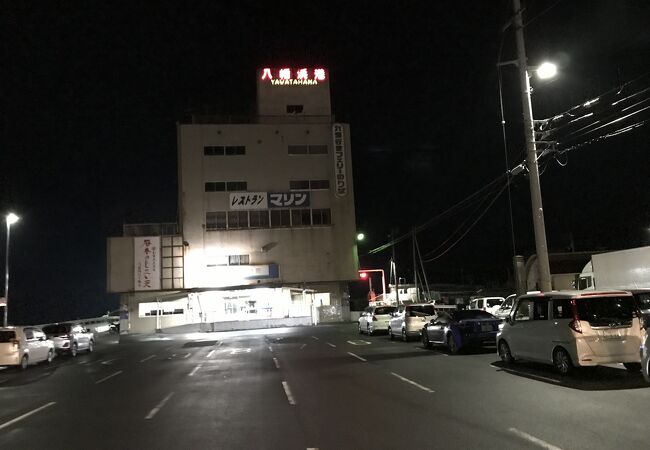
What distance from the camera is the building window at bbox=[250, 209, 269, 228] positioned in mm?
54781

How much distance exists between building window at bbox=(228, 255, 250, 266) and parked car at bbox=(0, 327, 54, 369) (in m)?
31.3

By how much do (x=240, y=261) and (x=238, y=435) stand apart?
46492mm

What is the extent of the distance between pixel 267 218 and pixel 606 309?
146ft

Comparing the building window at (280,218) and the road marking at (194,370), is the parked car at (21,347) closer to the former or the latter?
the road marking at (194,370)

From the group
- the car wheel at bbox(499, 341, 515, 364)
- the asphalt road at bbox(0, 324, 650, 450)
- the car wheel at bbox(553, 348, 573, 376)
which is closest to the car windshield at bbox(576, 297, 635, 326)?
the car wheel at bbox(553, 348, 573, 376)

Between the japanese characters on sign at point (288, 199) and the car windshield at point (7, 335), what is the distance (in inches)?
1394

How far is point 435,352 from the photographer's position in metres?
19.5

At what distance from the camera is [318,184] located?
55.9 meters

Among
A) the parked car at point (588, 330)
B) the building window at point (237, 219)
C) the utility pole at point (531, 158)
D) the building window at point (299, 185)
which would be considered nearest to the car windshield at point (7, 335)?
the parked car at point (588, 330)

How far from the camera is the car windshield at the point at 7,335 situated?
66.3 feet

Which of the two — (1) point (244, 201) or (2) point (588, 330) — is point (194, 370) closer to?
(2) point (588, 330)

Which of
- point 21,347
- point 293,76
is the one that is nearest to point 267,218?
point 293,76

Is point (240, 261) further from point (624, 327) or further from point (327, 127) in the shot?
point (624, 327)

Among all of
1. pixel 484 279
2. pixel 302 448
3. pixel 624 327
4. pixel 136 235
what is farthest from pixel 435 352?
pixel 484 279
